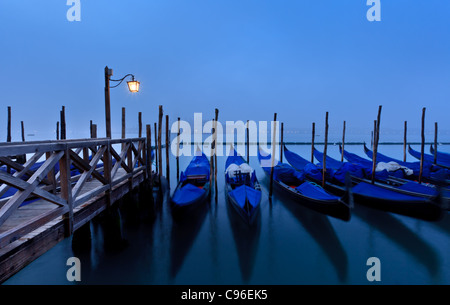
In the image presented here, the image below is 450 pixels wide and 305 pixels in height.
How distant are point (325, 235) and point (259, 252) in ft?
5.77

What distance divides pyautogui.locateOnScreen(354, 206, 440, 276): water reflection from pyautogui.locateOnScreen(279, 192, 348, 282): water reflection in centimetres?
117

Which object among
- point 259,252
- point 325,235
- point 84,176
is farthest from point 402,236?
point 84,176

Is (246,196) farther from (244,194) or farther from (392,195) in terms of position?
(392,195)

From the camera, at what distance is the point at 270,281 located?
3297 millimetres

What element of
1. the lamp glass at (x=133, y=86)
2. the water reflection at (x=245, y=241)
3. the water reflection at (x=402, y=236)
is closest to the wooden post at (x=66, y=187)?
the lamp glass at (x=133, y=86)

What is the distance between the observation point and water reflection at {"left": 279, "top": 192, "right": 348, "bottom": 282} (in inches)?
144

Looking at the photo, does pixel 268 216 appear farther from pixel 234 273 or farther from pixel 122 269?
pixel 122 269

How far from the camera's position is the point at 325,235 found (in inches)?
181

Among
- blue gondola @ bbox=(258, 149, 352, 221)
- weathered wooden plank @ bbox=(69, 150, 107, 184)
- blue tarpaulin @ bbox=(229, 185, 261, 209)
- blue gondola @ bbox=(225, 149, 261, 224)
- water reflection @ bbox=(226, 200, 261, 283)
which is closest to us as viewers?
weathered wooden plank @ bbox=(69, 150, 107, 184)

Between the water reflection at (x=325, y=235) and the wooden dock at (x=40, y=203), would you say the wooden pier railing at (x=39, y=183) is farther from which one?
the water reflection at (x=325, y=235)

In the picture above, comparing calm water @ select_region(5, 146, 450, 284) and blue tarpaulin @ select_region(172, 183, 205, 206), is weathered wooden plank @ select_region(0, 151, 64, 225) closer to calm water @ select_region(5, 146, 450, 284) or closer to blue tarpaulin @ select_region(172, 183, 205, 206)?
calm water @ select_region(5, 146, 450, 284)

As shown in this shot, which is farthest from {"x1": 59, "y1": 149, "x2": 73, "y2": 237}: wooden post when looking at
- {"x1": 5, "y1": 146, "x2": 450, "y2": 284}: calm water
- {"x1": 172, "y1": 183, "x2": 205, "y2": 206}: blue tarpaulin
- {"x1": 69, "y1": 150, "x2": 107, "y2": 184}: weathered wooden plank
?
{"x1": 172, "y1": 183, "x2": 205, "y2": 206}: blue tarpaulin

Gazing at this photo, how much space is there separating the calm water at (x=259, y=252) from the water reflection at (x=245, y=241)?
0.06 feet

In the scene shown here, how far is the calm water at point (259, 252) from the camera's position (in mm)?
3344
